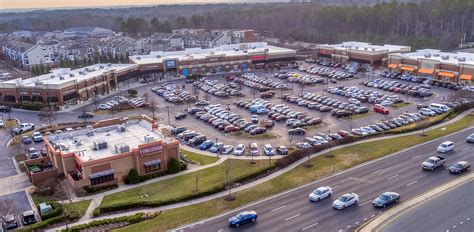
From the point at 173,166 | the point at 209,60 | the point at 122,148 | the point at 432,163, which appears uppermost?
the point at 209,60

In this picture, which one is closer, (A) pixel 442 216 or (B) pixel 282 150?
(A) pixel 442 216

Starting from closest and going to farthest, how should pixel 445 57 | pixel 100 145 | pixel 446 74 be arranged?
pixel 100 145
pixel 446 74
pixel 445 57

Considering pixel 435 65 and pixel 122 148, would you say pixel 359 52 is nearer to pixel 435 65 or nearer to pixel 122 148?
pixel 435 65

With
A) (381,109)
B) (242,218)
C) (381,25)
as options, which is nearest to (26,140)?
(242,218)

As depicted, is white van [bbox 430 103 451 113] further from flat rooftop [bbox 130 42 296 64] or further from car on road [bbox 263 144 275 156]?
flat rooftop [bbox 130 42 296 64]

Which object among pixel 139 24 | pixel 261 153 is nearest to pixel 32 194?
pixel 261 153

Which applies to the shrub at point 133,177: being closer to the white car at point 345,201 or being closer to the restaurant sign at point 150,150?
the restaurant sign at point 150,150

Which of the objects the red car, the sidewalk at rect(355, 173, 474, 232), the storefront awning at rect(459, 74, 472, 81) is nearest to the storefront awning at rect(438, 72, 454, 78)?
the storefront awning at rect(459, 74, 472, 81)
